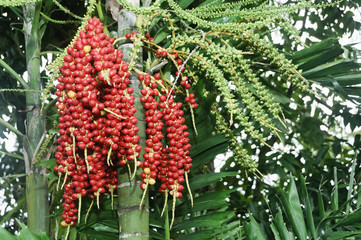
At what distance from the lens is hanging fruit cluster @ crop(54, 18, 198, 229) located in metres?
0.68

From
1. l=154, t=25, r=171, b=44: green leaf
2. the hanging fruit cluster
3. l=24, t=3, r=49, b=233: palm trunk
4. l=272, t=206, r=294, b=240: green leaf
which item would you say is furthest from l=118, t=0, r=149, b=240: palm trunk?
l=24, t=3, r=49, b=233: palm trunk

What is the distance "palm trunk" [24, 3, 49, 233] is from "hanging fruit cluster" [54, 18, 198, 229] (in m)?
0.28

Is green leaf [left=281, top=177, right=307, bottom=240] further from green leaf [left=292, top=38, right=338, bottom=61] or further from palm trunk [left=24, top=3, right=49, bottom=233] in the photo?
palm trunk [left=24, top=3, right=49, bottom=233]

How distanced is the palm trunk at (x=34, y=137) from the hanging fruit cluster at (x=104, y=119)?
0.28 meters

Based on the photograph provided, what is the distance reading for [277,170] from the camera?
144cm

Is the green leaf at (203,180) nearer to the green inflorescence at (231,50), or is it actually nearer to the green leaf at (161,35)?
the green inflorescence at (231,50)

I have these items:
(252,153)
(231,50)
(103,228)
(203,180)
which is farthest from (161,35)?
(252,153)

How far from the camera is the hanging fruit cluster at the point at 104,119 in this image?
26.7 inches

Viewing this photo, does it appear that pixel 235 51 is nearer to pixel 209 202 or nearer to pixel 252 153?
pixel 209 202

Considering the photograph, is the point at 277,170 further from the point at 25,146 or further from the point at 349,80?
the point at 25,146

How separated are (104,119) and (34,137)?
0.47 metres

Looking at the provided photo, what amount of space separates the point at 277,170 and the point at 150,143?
83cm

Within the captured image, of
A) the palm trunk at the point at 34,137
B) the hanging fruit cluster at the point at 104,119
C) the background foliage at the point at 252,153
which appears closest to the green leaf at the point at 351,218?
the background foliage at the point at 252,153

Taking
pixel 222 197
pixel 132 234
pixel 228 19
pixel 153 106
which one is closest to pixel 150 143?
pixel 153 106
